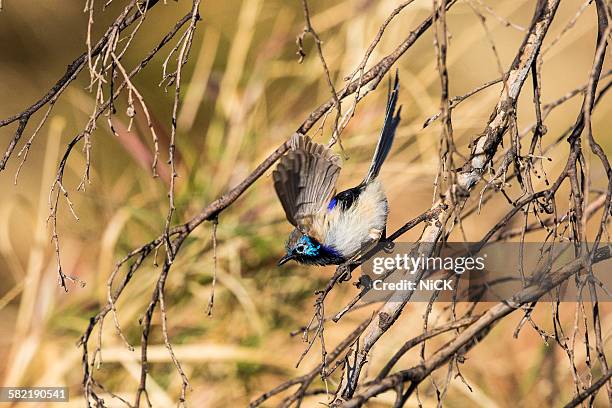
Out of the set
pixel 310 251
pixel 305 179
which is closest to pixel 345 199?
pixel 310 251

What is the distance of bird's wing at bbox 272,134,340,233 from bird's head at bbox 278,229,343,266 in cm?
4

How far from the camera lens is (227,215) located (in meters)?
3.65

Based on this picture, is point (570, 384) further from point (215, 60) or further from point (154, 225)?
point (215, 60)

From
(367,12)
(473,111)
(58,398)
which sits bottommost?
(58,398)

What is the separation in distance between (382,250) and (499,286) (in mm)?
547

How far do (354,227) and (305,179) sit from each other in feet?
1.24

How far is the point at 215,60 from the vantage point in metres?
4.39

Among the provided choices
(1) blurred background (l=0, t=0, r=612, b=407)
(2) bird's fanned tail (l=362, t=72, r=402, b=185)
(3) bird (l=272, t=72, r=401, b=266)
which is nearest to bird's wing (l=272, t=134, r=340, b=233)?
(3) bird (l=272, t=72, r=401, b=266)

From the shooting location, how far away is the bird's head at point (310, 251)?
2299 mm

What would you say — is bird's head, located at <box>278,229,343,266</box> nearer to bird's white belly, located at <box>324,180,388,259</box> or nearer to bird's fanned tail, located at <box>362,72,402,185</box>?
bird's white belly, located at <box>324,180,388,259</box>

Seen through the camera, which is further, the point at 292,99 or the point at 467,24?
the point at 467,24

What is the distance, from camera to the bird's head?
230 cm

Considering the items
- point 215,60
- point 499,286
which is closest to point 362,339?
point 499,286

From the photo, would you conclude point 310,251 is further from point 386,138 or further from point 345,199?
point 386,138
